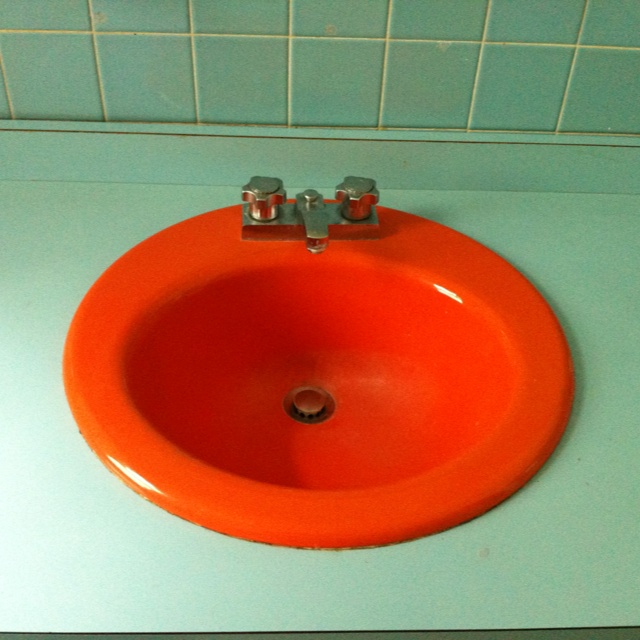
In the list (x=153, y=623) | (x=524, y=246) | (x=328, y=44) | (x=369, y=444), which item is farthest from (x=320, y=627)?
(x=328, y=44)

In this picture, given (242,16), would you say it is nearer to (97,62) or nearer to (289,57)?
(289,57)

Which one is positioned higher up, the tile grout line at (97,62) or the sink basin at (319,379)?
the tile grout line at (97,62)

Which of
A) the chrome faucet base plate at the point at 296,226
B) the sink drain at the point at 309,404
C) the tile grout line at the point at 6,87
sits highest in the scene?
the tile grout line at the point at 6,87

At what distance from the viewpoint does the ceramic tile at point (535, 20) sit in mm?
908

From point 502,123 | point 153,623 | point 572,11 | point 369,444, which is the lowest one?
point 369,444

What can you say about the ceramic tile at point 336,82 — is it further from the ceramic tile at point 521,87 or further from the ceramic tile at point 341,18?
the ceramic tile at point 521,87

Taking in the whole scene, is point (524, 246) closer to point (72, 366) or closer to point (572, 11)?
point (572, 11)

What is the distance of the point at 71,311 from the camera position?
0.82 m

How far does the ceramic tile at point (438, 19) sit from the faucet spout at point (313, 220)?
0.80 ft

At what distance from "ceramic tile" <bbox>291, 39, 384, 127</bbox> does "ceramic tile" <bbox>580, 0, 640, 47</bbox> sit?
0.27 metres

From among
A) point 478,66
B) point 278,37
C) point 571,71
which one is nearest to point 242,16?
point 278,37

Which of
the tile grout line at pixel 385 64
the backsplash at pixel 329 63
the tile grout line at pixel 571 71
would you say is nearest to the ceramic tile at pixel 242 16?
the backsplash at pixel 329 63

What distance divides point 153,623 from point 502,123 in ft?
2.53

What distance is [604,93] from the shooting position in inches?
38.5
